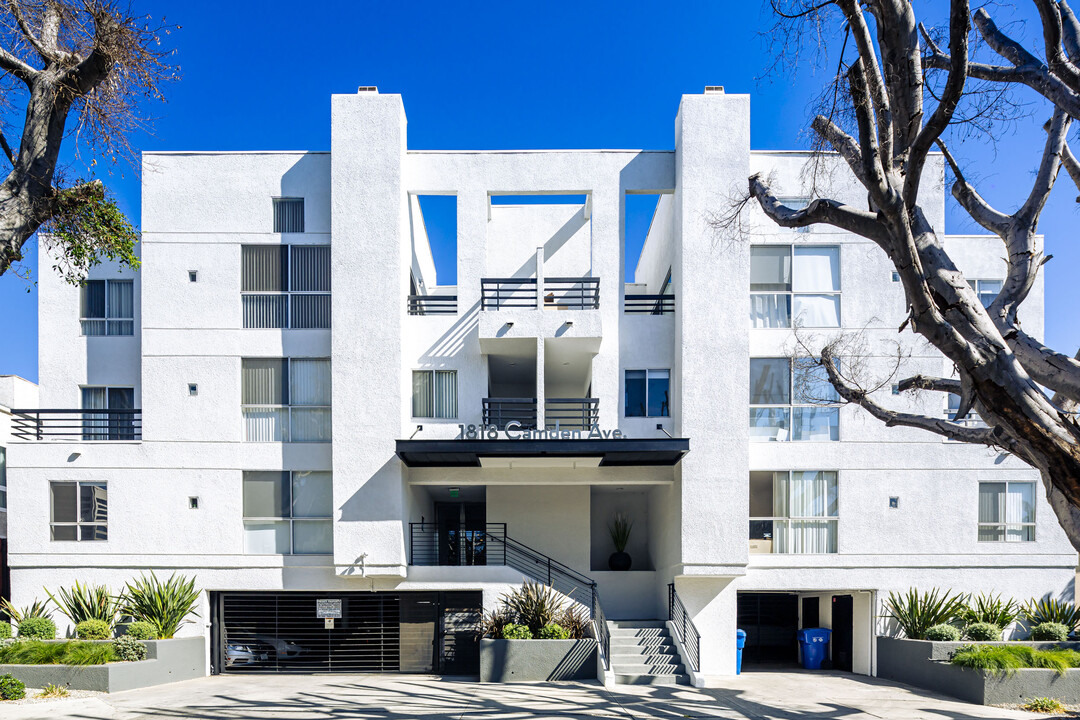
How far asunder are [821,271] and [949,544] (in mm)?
6608

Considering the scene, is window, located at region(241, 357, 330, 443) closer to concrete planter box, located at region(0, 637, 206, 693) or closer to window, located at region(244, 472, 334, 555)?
window, located at region(244, 472, 334, 555)

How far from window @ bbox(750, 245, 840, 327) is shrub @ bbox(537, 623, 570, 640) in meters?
7.91

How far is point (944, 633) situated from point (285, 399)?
14.4 m

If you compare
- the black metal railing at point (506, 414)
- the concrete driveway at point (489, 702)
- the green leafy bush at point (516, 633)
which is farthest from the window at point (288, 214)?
the green leafy bush at point (516, 633)

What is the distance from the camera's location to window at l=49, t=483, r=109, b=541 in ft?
54.7

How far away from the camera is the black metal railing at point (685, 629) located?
15.3m

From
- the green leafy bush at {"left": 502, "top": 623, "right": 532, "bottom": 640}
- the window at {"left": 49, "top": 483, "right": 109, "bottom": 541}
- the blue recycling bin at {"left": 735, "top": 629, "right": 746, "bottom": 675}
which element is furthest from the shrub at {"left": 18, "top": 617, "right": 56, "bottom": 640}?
the blue recycling bin at {"left": 735, "top": 629, "right": 746, "bottom": 675}

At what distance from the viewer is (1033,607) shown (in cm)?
1683

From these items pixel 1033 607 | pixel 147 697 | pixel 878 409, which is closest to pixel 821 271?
pixel 878 409

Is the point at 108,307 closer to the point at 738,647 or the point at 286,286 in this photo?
the point at 286,286

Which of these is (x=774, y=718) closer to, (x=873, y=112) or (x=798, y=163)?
(x=873, y=112)

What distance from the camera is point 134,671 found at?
14.3 meters

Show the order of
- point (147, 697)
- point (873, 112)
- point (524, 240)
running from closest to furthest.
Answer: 1. point (873, 112)
2. point (147, 697)
3. point (524, 240)

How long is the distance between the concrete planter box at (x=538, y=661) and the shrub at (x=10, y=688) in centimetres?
776
